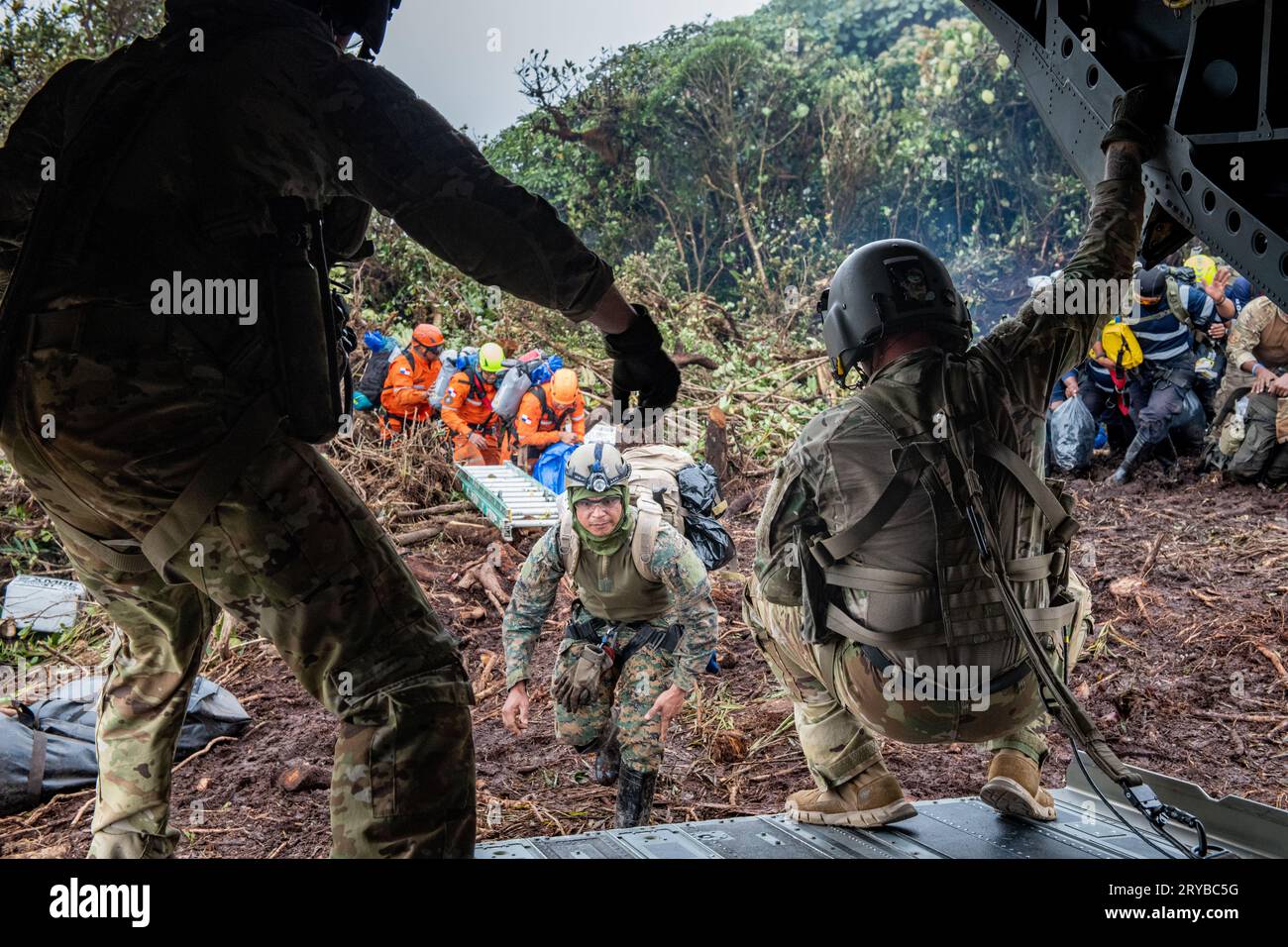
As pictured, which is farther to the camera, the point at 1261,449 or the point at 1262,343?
the point at 1261,449

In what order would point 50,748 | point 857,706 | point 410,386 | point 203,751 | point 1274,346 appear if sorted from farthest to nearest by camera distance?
point 410,386 → point 1274,346 → point 203,751 → point 50,748 → point 857,706

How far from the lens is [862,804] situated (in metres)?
3.17

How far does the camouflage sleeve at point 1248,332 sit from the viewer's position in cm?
795

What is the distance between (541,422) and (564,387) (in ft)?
1.32

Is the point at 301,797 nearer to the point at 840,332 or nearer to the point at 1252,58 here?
the point at 840,332

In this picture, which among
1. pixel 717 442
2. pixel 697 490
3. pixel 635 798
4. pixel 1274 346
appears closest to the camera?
pixel 635 798

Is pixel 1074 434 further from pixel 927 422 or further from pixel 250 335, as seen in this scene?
pixel 250 335

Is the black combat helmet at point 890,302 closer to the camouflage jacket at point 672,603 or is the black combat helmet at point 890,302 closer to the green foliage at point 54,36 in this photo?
the camouflage jacket at point 672,603

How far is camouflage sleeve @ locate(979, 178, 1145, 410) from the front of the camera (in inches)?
113

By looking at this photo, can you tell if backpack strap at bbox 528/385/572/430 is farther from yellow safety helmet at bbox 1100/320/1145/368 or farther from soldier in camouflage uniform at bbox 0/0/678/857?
soldier in camouflage uniform at bbox 0/0/678/857

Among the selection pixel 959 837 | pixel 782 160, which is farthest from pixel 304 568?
pixel 782 160

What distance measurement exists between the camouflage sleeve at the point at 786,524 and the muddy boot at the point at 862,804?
0.63m

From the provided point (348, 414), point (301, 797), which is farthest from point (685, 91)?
point (348, 414)

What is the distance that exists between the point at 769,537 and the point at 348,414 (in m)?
1.30
